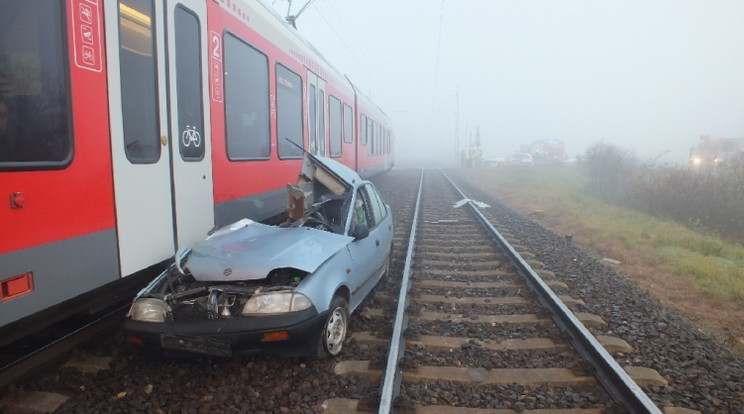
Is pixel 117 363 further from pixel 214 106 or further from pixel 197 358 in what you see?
pixel 214 106

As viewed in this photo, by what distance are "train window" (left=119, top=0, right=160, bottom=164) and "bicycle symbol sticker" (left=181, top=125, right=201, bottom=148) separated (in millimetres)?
417

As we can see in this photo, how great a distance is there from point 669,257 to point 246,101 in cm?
752

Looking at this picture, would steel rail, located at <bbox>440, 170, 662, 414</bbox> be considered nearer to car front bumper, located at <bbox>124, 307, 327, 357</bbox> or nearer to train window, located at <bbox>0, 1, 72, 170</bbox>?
car front bumper, located at <bbox>124, 307, 327, 357</bbox>

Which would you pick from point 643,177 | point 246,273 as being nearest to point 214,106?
point 246,273

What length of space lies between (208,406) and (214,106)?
3.28 metres

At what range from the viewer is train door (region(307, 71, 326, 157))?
8977mm

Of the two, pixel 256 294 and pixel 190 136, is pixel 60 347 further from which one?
pixel 190 136

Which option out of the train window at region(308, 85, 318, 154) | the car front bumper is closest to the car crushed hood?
the car front bumper

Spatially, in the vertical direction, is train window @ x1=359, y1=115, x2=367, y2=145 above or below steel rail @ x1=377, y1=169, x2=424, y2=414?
above

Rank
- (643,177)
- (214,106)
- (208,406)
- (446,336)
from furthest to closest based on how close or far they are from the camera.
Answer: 1. (643,177)
2. (214,106)
3. (446,336)
4. (208,406)

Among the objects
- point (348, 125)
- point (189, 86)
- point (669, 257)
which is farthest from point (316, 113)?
point (669, 257)

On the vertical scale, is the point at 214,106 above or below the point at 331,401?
above

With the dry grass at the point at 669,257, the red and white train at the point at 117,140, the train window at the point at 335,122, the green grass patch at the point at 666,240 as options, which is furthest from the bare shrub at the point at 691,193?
the red and white train at the point at 117,140

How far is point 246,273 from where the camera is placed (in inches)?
145
